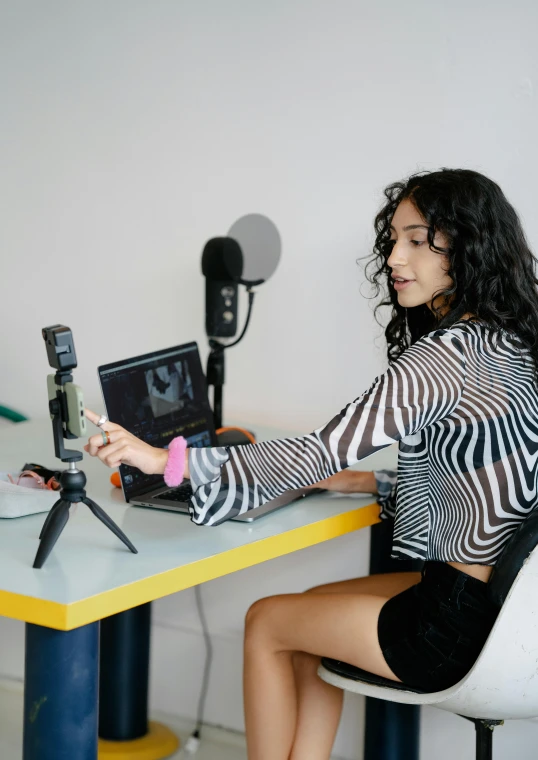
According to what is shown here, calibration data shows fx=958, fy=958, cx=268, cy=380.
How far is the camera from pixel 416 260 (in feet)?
5.43

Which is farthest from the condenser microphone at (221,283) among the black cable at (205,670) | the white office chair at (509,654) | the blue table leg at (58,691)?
the blue table leg at (58,691)

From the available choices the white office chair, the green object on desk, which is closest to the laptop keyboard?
the white office chair

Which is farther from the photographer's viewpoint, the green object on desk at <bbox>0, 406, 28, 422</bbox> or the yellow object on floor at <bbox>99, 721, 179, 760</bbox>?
the green object on desk at <bbox>0, 406, 28, 422</bbox>

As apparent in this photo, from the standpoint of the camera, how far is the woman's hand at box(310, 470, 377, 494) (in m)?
1.88

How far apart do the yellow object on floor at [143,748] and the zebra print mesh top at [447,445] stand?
3.41 feet

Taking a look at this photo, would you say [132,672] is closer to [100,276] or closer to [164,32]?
[100,276]

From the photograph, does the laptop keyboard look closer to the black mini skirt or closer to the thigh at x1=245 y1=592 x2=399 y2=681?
the thigh at x1=245 y1=592 x2=399 y2=681

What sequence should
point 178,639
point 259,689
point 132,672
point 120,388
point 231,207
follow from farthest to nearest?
1. point 178,639
2. point 231,207
3. point 132,672
4. point 120,388
5. point 259,689

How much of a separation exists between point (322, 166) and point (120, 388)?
0.92 metres

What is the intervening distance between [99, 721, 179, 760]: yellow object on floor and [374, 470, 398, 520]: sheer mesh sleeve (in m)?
0.95

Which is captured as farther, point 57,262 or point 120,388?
point 57,262

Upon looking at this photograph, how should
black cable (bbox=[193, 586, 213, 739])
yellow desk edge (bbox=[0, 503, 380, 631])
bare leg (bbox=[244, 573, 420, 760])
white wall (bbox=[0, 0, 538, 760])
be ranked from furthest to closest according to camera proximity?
1. black cable (bbox=[193, 586, 213, 739])
2. white wall (bbox=[0, 0, 538, 760])
3. bare leg (bbox=[244, 573, 420, 760])
4. yellow desk edge (bbox=[0, 503, 380, 631])

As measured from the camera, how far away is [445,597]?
1.55 metres

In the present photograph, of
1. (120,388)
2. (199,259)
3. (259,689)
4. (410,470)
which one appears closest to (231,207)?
(199,259)
